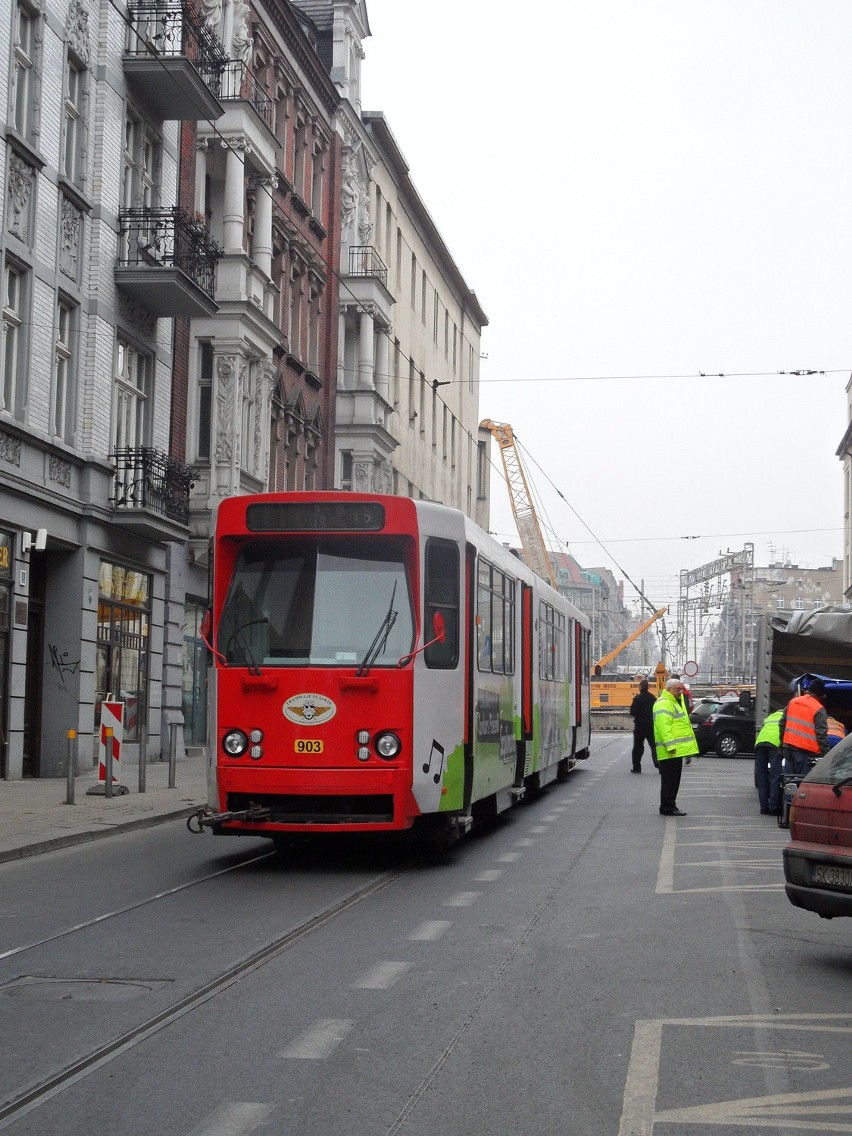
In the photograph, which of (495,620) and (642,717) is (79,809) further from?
(642,717)

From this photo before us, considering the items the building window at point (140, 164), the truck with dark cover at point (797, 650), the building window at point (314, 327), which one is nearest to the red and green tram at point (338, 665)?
the truck with dark cover at point (797, 650)

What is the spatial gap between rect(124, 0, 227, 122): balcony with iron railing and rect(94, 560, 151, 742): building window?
317 inches

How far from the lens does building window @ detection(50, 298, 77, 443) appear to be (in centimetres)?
2347

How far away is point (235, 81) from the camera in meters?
31.9

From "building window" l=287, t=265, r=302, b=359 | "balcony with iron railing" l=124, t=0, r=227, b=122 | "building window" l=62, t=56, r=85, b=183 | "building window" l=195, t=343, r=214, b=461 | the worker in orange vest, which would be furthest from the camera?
"building window" l=287, t=265, r=302, b=359

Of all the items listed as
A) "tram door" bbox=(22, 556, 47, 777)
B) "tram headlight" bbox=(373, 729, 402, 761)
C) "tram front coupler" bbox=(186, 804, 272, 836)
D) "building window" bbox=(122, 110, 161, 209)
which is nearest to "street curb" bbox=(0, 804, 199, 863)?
"tram front coupler" bbox=(186, 804, 272, 836)

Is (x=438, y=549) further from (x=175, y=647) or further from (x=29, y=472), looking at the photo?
(x=175, y=647)

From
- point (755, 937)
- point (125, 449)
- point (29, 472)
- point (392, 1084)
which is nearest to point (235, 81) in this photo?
point (125, 449)

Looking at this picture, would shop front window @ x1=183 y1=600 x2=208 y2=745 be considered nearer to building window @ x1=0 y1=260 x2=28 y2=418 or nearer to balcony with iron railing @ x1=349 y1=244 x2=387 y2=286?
building window @ x1=0 y1=260 x2=28 y2=418

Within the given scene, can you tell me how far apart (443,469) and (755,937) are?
49.2 meters

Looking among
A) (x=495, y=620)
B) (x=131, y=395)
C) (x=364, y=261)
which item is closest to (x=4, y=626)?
(x=131, y=395)

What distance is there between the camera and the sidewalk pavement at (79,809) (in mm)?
14344

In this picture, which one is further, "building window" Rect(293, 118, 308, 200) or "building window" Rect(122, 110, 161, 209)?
"building window" Rect(293, 118, 308, 200)

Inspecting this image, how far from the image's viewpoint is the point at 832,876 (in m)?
8.60
